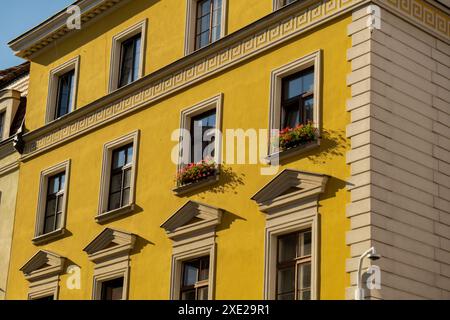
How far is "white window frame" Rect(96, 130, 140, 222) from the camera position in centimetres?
2862

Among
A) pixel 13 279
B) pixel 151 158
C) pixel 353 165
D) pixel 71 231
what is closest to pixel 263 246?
pixel 353 165

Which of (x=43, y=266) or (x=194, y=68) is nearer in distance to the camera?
(x=194, y=68)

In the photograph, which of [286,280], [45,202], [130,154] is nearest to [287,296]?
[286,280]

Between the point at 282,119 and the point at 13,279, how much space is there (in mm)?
11175

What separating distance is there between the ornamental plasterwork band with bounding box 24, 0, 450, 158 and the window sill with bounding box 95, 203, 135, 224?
2883mm

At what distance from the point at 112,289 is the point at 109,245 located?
44.5 inches

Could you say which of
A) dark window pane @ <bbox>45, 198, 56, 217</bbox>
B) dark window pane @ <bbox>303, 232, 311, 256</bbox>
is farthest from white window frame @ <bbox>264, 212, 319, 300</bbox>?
dark window pane @ <bbox>45, 198, 56, 217</bbox>

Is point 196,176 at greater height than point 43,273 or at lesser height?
greater

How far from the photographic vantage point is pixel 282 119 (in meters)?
25.2

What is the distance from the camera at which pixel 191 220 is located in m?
26.4

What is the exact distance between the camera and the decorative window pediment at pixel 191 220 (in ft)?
84.4

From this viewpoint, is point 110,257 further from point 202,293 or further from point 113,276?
point 202,293

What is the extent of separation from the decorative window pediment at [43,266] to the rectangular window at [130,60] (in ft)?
16.7

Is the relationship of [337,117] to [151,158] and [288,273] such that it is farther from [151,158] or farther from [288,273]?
[151,158]
